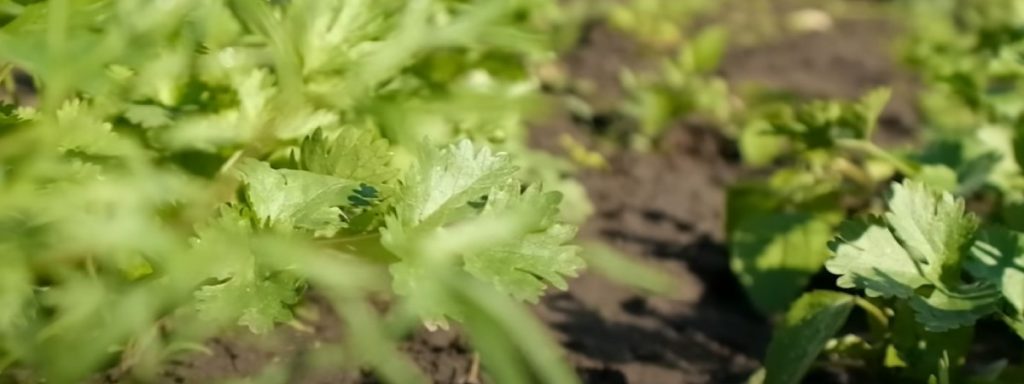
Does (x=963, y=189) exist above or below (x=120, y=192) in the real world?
below

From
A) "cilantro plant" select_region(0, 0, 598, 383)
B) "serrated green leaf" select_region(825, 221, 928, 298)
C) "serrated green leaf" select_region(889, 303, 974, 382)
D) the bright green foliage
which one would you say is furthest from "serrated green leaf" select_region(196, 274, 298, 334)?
the bright green foliage

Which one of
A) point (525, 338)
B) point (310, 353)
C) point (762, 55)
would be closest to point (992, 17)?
point (762, 55)

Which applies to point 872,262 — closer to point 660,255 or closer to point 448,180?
point 448,180

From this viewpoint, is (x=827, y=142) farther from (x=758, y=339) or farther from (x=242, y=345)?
(x=242, y=345)

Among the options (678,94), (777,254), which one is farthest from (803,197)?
(678,94)

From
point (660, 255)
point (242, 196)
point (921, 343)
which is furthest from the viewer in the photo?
point (660, 255)

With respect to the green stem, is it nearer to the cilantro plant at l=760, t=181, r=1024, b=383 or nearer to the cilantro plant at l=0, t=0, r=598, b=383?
the cilantro plant at l=760, t=181, r=1024, b=383
